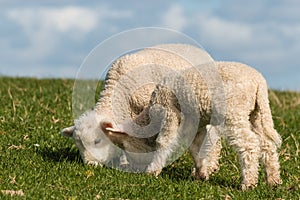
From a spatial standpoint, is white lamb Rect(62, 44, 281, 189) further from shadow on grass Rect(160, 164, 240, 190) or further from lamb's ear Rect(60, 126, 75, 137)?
shadow on grass Rect(160, 164, 240, 190)

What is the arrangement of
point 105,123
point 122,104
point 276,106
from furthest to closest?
point 276,106
point 122,104
point 105,123

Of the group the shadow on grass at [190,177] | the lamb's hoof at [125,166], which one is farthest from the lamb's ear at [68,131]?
the shadow on grass at [190,177]

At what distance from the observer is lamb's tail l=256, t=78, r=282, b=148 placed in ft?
26.2

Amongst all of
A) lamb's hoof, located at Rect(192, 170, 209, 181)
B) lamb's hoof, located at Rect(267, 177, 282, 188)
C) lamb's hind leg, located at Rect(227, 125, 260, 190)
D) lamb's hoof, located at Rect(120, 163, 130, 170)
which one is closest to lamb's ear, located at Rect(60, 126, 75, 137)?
lamb's hoof, located at Rect(120, 163, 130, 170)

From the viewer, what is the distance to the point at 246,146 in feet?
25.3

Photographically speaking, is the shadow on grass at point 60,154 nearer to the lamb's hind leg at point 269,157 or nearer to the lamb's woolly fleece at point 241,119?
the lamb's woolly fleece at point 241,119

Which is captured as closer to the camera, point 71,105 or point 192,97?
point 192,97

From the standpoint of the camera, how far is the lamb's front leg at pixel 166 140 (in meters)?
8.16

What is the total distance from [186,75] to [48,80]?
9842 mm

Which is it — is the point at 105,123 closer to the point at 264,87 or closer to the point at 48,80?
the point at 264,87

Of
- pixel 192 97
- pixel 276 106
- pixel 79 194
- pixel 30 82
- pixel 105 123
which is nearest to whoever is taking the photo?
pixel 79 194

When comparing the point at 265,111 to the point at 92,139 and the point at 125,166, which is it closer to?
the point at 125,166

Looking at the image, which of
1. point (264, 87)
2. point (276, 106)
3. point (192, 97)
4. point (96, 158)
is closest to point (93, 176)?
point (96, 158)

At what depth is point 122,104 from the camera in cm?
938
